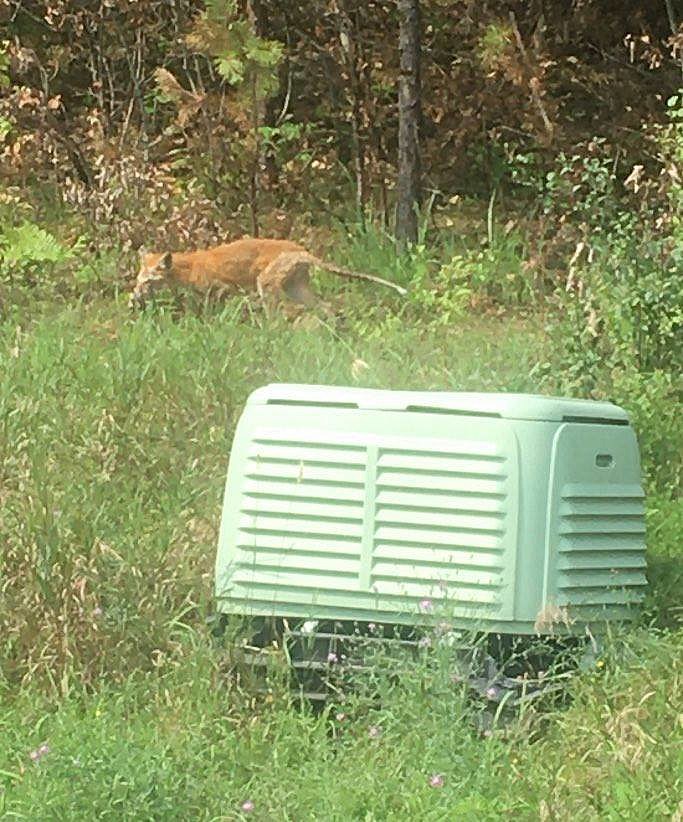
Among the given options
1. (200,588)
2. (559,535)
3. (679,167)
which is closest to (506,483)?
(559,535)

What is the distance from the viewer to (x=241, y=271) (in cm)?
978

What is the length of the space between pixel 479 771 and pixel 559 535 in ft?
2.93

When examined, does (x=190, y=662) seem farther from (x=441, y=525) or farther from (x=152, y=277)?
(x=152, y=277)

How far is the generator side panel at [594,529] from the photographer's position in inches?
208

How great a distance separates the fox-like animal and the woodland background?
203 mm

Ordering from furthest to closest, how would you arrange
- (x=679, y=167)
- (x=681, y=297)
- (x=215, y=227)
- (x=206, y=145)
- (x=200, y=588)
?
(x=206, y=145), (x=215, y=227), (x=679, y=167), (x=681, y=297), (x=200, y=588)

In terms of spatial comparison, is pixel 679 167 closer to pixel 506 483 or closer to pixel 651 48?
pixel 651 48

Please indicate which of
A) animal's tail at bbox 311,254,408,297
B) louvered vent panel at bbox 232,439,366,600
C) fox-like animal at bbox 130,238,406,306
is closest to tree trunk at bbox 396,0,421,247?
animal's tail at bbox 311,254,408,297

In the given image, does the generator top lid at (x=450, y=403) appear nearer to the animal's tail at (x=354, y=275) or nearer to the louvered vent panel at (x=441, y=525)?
the louvered vent panel at (x=441, y=525)

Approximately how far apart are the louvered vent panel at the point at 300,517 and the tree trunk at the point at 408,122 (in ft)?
18.9

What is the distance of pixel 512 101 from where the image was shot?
45.6 ft

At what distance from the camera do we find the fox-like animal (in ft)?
31.4

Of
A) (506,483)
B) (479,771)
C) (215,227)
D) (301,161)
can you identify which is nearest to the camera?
(479,771)

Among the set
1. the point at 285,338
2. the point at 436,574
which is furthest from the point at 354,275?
the point at 436,574
